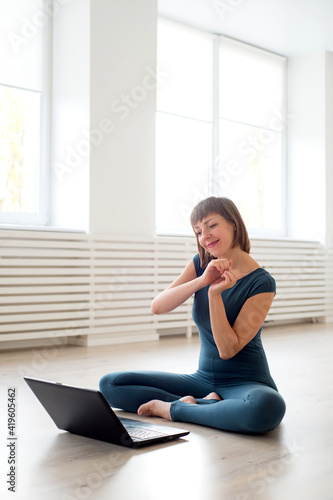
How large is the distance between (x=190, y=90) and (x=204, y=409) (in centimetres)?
416

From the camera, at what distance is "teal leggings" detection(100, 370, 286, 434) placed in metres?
1.96

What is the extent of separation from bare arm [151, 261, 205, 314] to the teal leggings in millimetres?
265

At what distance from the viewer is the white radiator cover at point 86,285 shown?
3.97 metres

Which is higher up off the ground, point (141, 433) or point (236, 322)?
point (236, 322)

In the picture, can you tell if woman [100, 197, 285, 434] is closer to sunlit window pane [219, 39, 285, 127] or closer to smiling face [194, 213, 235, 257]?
smiling face [194, 213, 235, 257]

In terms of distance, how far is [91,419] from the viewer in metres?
1.87

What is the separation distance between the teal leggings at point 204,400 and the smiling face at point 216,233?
48 cm

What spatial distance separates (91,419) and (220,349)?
20.0 inches

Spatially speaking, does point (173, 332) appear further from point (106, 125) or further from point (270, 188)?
point (270, 188)

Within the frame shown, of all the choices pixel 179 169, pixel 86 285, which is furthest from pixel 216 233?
pixel 179 169

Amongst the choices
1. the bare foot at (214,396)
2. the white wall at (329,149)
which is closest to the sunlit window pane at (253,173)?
the white wall at (329,149)

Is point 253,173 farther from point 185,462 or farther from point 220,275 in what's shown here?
point 185,462

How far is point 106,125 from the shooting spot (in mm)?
4461
